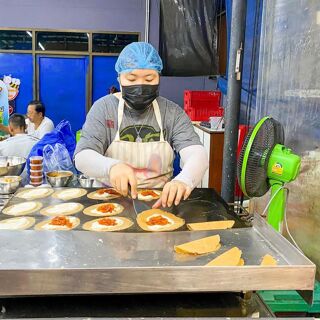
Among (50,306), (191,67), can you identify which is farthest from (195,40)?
(50,306)

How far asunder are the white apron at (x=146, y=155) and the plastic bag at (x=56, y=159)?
1.17m

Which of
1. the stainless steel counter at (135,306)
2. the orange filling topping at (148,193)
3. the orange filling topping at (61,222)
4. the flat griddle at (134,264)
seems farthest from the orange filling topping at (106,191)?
the stainless steel counter at (135,306)

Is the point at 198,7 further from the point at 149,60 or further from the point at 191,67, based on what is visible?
the point at 149,60

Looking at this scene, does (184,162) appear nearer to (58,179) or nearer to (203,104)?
(58,179)

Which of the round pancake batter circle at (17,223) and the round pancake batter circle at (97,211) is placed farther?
the round pancake batter circle at (97,211)


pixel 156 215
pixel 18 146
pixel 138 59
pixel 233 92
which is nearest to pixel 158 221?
pixel 156 215

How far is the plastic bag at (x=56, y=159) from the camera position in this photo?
2980 millimetres

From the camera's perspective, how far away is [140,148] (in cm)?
193

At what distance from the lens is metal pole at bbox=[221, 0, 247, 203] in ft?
8.15

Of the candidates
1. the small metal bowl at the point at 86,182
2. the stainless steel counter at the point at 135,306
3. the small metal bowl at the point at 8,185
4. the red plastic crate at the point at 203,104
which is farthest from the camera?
the red plastic crate at the point at 203,104

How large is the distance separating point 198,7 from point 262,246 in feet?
14.7

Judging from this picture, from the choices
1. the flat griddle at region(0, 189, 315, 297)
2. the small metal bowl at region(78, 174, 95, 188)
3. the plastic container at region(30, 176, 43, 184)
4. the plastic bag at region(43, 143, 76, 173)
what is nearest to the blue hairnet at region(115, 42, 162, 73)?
the flat griddle at region(0, 189, 315, 297)

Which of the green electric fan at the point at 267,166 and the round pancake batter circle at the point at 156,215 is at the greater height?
the green electric fan at the point at 267,166

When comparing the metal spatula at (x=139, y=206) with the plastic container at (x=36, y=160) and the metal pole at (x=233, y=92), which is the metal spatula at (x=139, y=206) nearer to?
the metal pole at (x=233, y=92)
